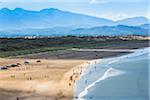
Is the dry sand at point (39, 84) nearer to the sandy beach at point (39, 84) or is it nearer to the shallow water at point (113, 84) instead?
the sandy beach at point (39, 84)

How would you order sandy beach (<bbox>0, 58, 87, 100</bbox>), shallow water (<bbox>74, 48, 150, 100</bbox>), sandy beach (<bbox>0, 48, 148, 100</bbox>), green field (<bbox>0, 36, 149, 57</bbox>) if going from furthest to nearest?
green field (<bbox>0, 36, 149, 57</bbox>) → sandy beach (<bbox>0, 58, 87, 100</bbox>) → sandy beach (<bbox>0, 48, 148, 100</bbox>) → shallow water (<bbox>74, 48, 150, 100</bbox>)

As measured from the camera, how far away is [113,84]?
3400 centimetres

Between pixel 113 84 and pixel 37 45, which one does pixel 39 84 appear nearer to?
pixel 113 84

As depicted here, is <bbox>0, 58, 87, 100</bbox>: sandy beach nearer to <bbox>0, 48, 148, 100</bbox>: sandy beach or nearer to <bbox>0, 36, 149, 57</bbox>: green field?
<bbox>0, 48, 148, 100</bbox>: sandy beach

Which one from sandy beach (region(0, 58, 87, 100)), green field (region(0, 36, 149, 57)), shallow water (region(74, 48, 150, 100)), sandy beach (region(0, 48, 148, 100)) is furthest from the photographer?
green field (region(0, 36, 149, 57))

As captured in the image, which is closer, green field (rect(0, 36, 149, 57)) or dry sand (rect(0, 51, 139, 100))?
dry sand (rect(0, 51, 139, 100))

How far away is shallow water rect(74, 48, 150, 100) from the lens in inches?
1128

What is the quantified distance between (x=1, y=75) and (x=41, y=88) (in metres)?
9.40

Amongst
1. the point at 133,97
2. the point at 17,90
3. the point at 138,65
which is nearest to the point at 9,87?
the point at 17,90

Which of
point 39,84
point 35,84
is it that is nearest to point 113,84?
point 39,84

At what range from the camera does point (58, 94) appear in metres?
29.1

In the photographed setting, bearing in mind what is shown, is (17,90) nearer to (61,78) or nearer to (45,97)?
(45,97)

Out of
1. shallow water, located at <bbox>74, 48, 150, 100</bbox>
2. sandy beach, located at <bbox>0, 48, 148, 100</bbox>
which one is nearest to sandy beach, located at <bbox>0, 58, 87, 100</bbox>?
sandy beach, located at <bbox>0, 48, 148, 100</bbox>

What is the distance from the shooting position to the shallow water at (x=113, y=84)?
28656 mm
